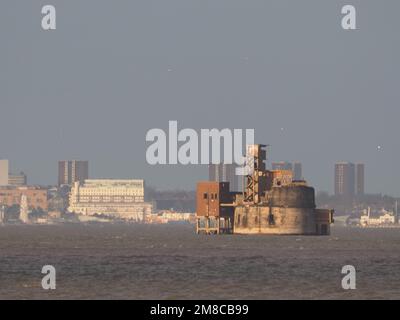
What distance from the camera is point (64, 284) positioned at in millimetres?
118125

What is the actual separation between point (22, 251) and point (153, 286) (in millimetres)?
77229

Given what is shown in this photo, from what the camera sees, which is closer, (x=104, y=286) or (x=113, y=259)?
(x=104, y=286)

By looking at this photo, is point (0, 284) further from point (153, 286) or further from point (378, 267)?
point (378, 267)
